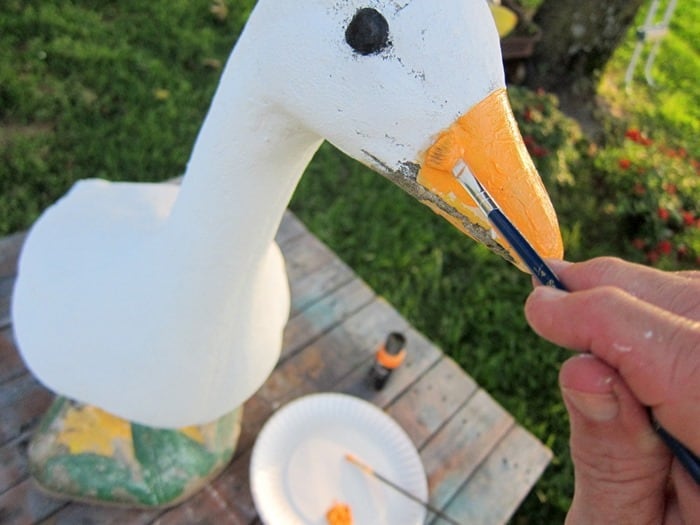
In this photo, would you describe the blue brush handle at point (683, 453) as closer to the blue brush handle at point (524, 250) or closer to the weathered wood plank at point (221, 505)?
the blue brush handle at point (524, 250)

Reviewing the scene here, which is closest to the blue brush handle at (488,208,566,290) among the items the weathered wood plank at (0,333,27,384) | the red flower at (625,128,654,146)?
the weathered wood plank at (0,333,27,384)

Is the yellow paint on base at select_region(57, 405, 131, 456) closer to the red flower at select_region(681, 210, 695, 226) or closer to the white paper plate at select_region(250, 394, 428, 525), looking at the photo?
the white paper plate at select_region(250, 394, 428, 525)

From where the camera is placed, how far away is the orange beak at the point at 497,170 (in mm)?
605

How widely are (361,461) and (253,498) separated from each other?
0.27 metres

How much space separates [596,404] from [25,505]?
121 cm

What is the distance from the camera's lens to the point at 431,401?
1.65 meters

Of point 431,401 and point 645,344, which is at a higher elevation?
point 645,344

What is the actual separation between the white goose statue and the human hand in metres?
0.09

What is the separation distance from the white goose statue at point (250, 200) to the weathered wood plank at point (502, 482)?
722 mm

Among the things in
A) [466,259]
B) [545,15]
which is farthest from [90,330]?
[545,15]

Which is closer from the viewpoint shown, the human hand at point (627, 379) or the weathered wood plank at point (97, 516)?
the human hand at point (627, 379)

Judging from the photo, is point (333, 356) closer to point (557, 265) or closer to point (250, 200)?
point (250, 200)

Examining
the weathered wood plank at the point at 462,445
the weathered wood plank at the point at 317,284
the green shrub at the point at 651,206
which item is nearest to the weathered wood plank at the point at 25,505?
the weathered wood plank at the point at 317,284

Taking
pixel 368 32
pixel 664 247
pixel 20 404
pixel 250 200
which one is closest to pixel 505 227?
pixel 368 32
